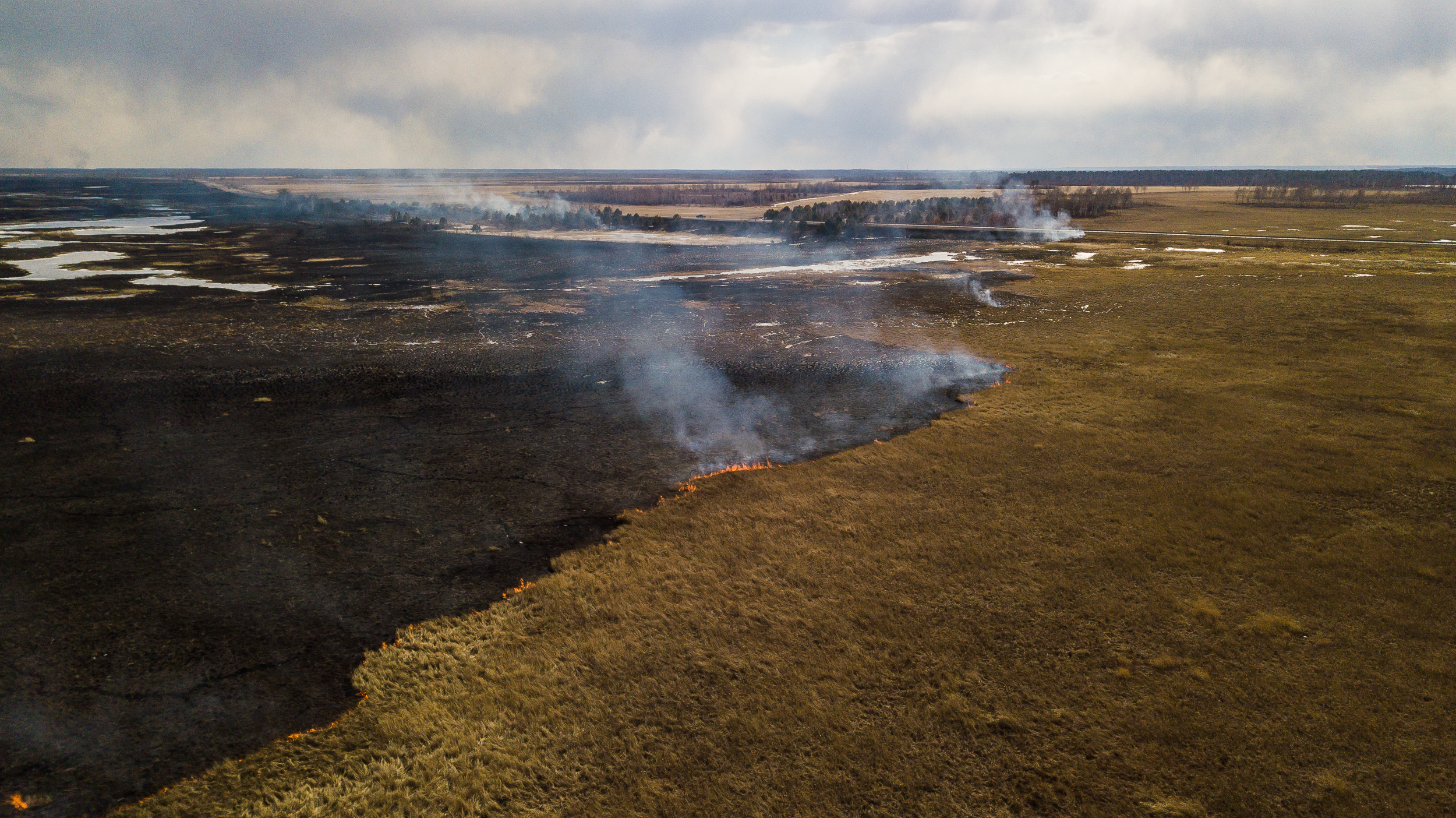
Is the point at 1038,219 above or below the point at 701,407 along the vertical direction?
above

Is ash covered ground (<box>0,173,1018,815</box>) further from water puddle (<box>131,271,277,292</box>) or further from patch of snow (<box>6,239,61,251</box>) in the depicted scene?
patch of snow (<box>6,239,61,251</box>)

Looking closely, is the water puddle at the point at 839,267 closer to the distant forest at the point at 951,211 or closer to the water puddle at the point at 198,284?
the water puddle at the point at 198,284

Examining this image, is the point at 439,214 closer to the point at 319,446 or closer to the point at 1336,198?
the point at 319,446

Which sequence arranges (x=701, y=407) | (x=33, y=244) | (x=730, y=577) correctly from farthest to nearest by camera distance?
(x=33, y=244) → (x=701, y=407) → (x=730, y=577)

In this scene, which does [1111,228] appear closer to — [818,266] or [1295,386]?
[818,266]

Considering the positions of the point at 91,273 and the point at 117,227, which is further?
the point at 117,227

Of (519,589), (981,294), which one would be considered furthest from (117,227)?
(519,589)

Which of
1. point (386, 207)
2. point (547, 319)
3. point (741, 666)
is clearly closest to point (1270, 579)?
point (741, 666)
